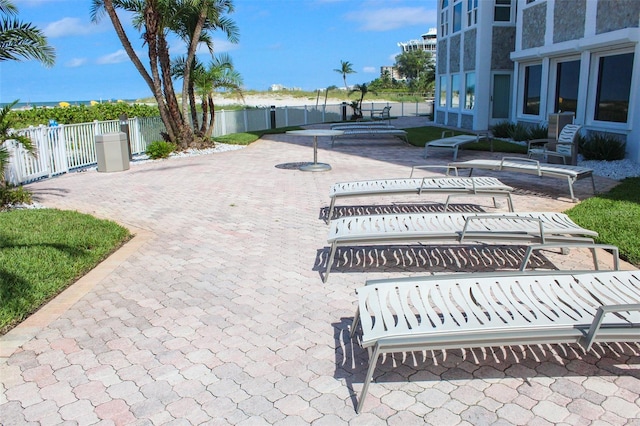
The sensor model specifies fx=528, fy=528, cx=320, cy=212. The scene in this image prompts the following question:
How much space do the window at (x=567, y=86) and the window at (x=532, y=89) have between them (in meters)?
1.42

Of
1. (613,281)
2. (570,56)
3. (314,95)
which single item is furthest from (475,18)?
(314,95)

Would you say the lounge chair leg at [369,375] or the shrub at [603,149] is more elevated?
the shrub at [603,149]

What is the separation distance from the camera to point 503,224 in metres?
5.66

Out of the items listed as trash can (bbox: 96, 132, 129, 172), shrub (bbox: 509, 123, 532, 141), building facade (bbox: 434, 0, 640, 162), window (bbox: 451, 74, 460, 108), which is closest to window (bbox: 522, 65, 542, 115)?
building facade (bbox: 434, 0, 640, 162)

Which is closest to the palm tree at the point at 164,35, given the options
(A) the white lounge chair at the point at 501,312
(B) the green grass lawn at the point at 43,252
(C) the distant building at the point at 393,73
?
(B) the green grass lawn at the point at 43,252

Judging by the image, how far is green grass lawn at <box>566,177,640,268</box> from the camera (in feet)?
19.9

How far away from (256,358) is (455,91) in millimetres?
23744

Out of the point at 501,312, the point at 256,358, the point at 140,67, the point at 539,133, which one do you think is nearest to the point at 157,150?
the point at 140,67

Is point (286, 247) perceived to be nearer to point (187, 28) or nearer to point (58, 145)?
point (58, 145)

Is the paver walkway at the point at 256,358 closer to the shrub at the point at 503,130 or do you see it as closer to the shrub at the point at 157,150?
the shrub at the point at 157,150

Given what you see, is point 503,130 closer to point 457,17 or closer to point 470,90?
point 470,90

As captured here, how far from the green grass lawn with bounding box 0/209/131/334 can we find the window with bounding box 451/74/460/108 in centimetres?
2056

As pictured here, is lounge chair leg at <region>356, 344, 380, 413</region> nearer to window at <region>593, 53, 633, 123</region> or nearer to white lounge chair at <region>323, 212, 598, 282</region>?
white lounge chair at <region>323, 212, 598, 282</region>

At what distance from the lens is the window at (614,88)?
1302cm
